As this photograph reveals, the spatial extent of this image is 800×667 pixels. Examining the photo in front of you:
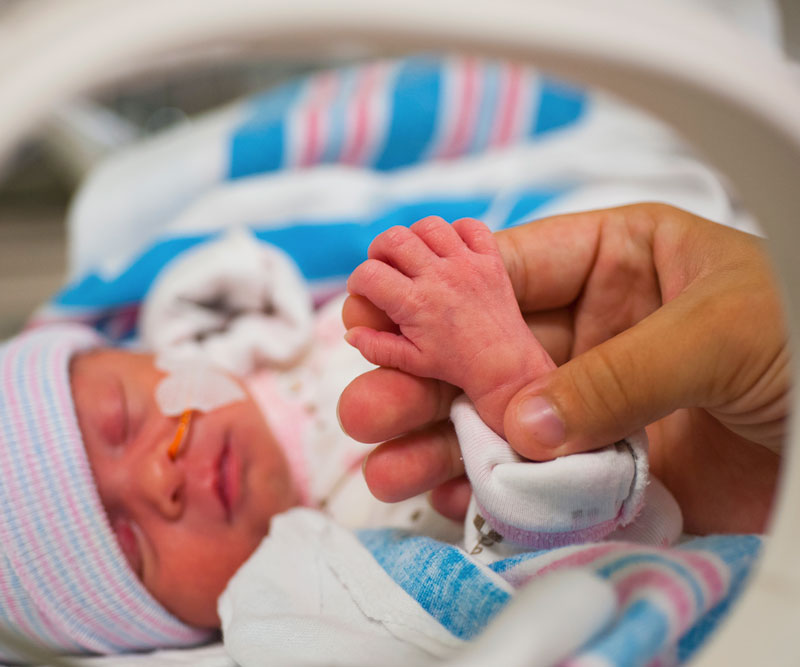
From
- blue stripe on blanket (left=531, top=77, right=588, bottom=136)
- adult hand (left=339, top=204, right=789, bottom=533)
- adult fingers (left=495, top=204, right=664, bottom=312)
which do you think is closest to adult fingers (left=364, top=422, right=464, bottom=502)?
adult hand (left=339, top=204, right=789, bottom=533)

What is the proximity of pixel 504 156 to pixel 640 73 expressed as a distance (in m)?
0.88

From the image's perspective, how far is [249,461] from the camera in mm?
686

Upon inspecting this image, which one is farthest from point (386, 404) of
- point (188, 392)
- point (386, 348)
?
point (188, 392)

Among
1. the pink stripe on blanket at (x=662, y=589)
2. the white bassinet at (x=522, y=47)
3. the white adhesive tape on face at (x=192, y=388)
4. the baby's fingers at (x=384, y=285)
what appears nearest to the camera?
the white bassinet at (x=522, y=47)

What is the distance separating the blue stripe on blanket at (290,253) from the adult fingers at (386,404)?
0.48 meters

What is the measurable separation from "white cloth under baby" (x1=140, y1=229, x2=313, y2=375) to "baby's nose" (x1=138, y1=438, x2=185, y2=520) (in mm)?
221

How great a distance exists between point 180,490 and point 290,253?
42 cm

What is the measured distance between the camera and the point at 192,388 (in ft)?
2.37

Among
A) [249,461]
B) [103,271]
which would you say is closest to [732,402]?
[249,461]

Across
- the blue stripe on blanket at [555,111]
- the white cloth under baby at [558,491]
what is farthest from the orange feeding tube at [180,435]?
the blue stripe on blanket at [555,111]

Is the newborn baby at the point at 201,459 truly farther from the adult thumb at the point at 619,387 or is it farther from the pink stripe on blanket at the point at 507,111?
the pink stripe on blanket at the point at 507,111

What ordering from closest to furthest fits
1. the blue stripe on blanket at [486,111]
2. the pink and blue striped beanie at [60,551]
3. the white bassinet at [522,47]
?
the white bassinet at [522,47]
the pink and blue striped beanie at [60,551]
the blue stripe on blanket at [486,111]

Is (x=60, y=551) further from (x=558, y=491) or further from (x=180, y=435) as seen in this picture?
(x=558, y=491)

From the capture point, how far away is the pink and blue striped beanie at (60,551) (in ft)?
1.94
